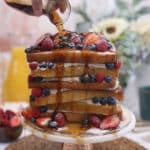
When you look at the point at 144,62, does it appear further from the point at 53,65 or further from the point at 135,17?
the point at 53,65

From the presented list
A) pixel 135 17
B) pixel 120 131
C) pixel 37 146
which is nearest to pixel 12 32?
pixel 135 17

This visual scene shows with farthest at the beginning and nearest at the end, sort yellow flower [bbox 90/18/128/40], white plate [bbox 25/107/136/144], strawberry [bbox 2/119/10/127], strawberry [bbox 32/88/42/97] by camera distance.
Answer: yellow flower [bbox 90/18/128/40] → strawberry [bbox 2/119/10/127] → strawberry [bbox 32/88/42/97] → white plate [bbox 25/107/136/144]

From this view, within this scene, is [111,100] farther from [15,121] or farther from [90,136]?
[15,121]

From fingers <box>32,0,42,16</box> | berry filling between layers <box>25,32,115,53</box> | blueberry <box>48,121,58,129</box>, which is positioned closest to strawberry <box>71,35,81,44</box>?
berry filling between layers <box>25,32,115,53</box>

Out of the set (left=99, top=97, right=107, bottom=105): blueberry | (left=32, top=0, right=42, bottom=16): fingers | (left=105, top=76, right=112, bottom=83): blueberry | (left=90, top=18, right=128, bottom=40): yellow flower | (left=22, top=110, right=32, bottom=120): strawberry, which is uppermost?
(left=90, top=18, right=128, bottom=40): yellow flower

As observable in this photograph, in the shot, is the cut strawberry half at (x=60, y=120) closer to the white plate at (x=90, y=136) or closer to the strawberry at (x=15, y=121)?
the white plate at (x=90, y=136)

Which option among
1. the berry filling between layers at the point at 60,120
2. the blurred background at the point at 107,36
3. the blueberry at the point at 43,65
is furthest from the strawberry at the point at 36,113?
the blurred background at the point at 107,36

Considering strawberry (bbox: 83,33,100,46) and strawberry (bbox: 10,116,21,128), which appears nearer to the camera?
strawberry (bbox: 83,33,100,46)

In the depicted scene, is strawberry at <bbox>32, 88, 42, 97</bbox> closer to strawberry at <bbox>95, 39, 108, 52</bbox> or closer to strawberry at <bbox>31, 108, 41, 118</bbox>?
strawberry at <bbox>31, 108, 41, 118</bbox>
